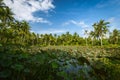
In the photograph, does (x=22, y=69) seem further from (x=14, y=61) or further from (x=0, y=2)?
(x=0, y=2)

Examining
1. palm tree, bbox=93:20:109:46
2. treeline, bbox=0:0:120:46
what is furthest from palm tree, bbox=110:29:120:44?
palm tree, bbox=93:20:109:46

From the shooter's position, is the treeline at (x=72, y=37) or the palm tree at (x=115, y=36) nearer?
the treeline at (x=72, y=37)

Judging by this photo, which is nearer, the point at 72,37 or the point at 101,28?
the point at 101,28

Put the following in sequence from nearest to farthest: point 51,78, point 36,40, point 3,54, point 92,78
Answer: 1. point 3,54
2. point 51,78
3. point 92,78
4. point 36,40

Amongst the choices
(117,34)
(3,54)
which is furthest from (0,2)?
(117,34)

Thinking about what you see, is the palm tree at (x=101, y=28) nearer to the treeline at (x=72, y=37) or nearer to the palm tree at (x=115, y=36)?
the treeline at (x=72, y=37)

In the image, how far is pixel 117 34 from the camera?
259ft

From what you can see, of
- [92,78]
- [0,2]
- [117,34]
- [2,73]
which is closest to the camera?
[2,73]

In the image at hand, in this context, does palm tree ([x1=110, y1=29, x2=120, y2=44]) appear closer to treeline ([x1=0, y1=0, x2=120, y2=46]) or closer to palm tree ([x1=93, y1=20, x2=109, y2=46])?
treeline ([x1=0, y1=0, x2=120, y2=46])

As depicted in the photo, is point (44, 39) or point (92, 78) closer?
point (92, 78)

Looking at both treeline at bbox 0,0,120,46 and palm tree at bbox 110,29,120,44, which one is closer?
treeline at bbox 0,0,120,46

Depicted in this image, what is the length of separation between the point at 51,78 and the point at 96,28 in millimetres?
67285

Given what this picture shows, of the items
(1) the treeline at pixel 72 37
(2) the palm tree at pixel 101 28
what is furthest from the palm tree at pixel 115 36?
(2) the palm tree at pixel 101 28

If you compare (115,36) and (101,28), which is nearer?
(101,28)
